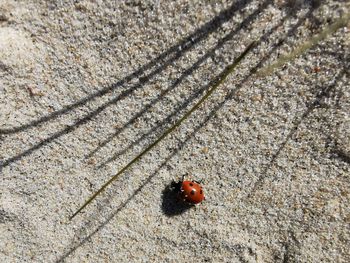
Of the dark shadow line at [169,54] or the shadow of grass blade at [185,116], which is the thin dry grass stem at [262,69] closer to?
the shadow of grass blade at [185,116]

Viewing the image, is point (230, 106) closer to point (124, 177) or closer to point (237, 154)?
point (237, 154)

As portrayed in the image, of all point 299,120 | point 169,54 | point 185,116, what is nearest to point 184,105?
point 185,116

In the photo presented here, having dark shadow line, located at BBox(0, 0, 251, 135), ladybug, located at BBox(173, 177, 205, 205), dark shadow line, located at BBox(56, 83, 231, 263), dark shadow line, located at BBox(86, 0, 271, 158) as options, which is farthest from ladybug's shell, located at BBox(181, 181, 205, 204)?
dark shadow line, located at BBox(0, 0, 251, 135)

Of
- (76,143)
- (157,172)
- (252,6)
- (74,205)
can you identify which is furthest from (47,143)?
(252,6)

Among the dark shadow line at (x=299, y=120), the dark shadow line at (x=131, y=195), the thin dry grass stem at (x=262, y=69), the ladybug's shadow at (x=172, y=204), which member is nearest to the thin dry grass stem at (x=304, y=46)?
the thin dry grass stem at (x=262, y=69)

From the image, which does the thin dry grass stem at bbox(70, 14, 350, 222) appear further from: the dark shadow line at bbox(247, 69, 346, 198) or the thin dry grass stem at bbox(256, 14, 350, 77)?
the dark shadow line at bbox(247, 69, 346, 198)
